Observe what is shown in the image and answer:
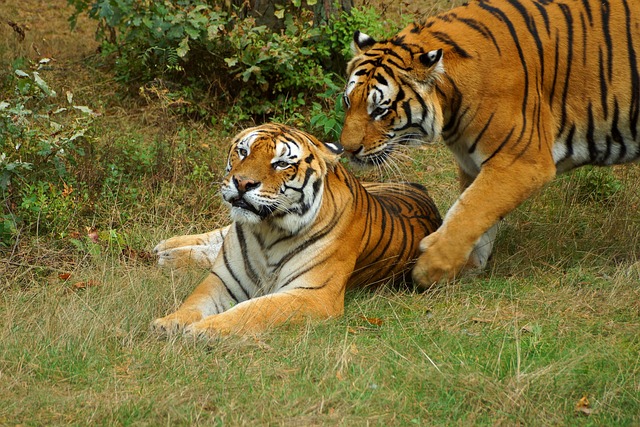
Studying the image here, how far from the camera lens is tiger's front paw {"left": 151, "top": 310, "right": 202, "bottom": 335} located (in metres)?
4.18

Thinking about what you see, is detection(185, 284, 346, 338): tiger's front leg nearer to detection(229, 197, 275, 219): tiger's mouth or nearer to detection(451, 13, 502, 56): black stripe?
detection(229, 197, 275, 219): tiger's mouth

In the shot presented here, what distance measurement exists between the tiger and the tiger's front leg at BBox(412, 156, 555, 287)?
247mm

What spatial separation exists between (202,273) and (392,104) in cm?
132

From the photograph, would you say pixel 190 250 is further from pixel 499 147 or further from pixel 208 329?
pixel 499 147

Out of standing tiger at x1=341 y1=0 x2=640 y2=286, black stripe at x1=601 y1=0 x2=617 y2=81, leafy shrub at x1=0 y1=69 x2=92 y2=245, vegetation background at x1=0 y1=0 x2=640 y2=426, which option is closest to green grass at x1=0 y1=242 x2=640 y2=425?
vegetation background at x1=0 y1=0 x2=640 y2=426

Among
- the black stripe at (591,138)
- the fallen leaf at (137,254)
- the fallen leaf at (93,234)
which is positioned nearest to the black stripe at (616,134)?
the black stripe at (591,138)

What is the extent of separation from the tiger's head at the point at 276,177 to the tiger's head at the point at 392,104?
17 centimetres

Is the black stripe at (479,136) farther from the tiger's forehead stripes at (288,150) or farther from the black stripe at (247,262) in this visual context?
the black stripe at (247,262)

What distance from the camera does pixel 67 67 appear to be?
7.54 meters

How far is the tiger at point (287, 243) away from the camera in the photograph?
4.30 meters

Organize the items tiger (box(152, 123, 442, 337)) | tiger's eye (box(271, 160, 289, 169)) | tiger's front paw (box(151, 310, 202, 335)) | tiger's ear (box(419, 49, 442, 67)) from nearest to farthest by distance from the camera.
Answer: tiger's front paw (box(151, 310, 202, 335))
tiger (box(152, 123, 442, 337))
tiger's eye (box(271, 160, 289, 169))
tiger's ear (box(419, 49, 442, 67))

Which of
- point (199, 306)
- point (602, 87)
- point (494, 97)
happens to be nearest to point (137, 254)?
point (199, 306)

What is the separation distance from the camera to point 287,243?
4582 mm

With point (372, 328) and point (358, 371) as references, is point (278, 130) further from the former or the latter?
point (358, 371)
